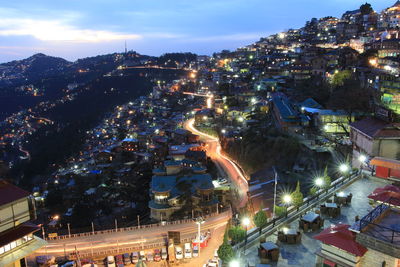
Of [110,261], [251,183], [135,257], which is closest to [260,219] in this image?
[135,257]

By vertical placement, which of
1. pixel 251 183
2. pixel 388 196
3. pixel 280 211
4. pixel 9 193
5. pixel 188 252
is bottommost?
pixel 251 183

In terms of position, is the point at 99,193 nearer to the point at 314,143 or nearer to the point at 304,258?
the point at 314,143

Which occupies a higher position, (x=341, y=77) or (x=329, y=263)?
(x=341, y=77)

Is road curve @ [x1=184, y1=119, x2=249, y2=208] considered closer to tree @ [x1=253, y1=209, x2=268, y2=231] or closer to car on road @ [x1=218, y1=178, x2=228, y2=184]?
car on road @ [x1=218, y1=178, x2=228, y2=184]

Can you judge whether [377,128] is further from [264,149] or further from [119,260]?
[119,260]

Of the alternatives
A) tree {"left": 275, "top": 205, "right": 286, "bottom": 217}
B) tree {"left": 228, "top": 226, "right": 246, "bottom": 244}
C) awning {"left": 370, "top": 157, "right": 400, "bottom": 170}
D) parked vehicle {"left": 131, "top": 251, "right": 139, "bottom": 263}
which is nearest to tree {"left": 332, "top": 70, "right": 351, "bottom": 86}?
awning {"left": 370, "top": 157, "right": 400, "bottom": 170}

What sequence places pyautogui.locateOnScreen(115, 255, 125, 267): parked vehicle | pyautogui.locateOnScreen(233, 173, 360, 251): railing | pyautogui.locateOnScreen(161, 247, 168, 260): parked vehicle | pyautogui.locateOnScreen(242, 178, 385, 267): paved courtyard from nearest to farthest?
pyautogui.locateOnScreen(242, 178, 385, 267): paved courtyard
pyautogui.locateOnScreen(233, 173, 360, 251): railing
pyautogui.locateOnScreen(115, 255, 125, 267): parked vehicle
pyautogui.locateOnScreen(161, 247, 168, 260): parked vehicle
